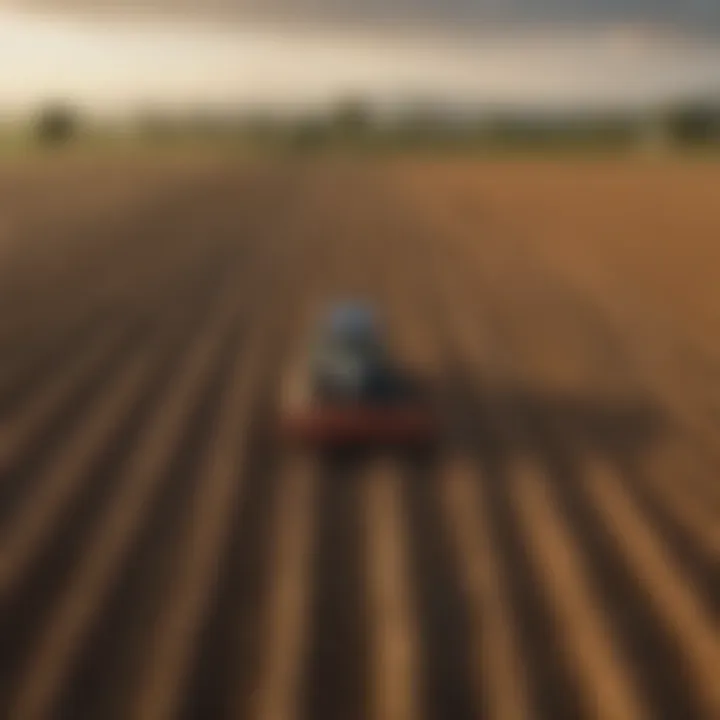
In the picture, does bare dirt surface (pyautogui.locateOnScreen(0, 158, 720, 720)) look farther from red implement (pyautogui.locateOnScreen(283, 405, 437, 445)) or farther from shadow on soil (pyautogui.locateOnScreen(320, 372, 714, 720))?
red implement (pyautogui.locateOnScreen(283, 405, 437, 445))

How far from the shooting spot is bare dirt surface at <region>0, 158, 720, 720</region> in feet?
23.9

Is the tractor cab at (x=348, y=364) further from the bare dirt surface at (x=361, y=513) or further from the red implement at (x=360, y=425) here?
the bare dirt surface at (x=361, y=513)

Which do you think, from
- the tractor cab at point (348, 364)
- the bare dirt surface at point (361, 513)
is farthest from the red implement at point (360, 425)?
the bare dirt surface at point (361, 513)

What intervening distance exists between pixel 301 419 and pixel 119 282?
13386mm

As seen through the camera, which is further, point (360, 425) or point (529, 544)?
point (360, 425)

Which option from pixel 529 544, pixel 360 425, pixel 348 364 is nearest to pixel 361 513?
pixel 360 425

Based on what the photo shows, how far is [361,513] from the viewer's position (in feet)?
33.1

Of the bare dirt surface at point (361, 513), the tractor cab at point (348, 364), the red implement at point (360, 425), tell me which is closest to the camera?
the bare dirt surface at point (361, 513)

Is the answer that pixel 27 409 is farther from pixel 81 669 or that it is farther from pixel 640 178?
pixel 640 178

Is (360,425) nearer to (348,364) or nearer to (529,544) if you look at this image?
(348,364)

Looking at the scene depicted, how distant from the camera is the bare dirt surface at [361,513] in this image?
23.9ft

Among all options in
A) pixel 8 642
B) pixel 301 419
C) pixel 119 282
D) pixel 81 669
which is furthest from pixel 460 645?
pixel 119 282

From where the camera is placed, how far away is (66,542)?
9.38 metres

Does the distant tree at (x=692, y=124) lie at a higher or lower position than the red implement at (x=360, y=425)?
higher
